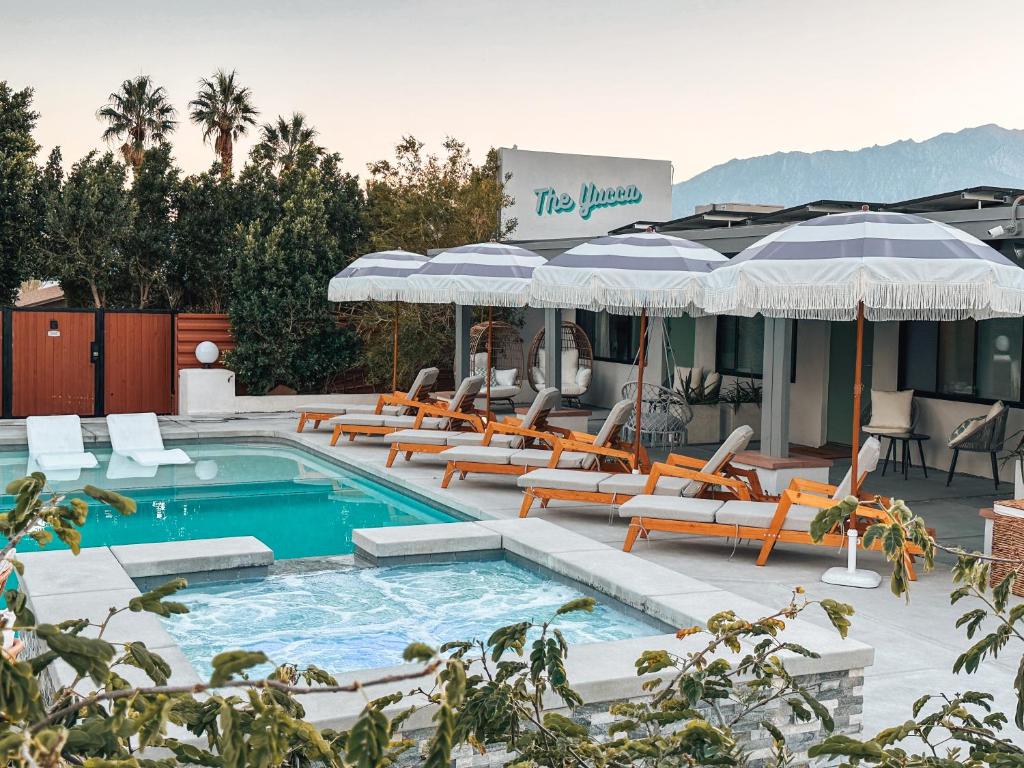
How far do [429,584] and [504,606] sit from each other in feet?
2.50

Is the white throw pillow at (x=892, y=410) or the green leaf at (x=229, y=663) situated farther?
the white throw pillow at (x=892, y=410)

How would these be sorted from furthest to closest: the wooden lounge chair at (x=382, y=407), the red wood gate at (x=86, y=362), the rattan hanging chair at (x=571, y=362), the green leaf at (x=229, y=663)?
the rattan hanging chair at (x=571, y=362)
the red wood gate at (x=86, y=362)
the wooden lounge chair at (x=382, y=407)
the green leaf at (x=229, y=663)

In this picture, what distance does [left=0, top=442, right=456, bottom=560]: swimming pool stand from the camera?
35.0ft

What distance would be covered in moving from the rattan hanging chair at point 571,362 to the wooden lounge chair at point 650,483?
26.3 ft

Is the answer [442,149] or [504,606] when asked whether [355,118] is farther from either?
[504,606]

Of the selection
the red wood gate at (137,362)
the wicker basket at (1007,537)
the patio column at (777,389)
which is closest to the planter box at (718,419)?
the patio column at (777,389)

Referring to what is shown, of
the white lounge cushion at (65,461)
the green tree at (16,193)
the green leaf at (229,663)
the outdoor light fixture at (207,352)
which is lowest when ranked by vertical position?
the white lounge cushion at (65,461)

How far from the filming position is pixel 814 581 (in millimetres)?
8094

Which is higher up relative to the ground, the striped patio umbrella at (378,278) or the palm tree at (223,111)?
the palm tree at (223,111)

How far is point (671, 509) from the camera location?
343 inches

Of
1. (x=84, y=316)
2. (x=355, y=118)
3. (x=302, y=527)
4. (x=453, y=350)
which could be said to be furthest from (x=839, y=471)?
(x=355, y=118)

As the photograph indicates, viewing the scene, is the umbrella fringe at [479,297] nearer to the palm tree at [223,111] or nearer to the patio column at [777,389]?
the patio column at [777,389]

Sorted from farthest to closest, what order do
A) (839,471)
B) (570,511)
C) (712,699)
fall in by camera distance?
1. (839,471)
2. (570,511)
3. (712,699)

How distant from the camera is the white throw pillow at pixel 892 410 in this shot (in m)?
13.3
